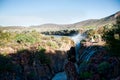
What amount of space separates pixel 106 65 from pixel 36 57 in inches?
480

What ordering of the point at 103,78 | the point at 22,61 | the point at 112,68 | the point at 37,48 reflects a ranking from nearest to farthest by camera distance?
the point at 103,78
the point at 112,68
the point at 22,61
the point at 37,48

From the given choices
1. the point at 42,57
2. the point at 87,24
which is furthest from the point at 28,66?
the point at 87,24

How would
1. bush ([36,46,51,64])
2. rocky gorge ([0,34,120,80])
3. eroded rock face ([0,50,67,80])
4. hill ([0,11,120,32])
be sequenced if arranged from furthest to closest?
1. hill ([0,11,120,32])
2. bush ([36,46,51,64])
3. eroded rock face ([0,50,67,80])
4. rocky gorge ([0,34,120,80])

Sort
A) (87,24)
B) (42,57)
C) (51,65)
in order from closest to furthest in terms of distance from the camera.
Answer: (42,57) < (51,65) < (87,24)

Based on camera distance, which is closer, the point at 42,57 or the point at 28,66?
the point at 28,66

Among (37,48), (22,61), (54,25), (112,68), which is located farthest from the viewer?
(54,25)

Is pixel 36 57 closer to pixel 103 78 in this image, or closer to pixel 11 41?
pixel 11 41

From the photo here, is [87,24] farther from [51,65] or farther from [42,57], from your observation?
[42,57]

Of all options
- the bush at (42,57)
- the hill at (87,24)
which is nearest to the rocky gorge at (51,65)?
the bush at (42,57)

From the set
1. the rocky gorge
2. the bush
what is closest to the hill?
the rocky gorge

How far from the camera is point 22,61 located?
95.8ft

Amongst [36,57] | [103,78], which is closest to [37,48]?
[36,57]

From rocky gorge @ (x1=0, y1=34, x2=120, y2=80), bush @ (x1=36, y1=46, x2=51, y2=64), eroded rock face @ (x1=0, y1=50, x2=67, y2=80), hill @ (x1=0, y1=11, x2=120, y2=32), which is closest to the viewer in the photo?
rocky gorge @ (x1=0, y1=34, x2=120, y2=80)

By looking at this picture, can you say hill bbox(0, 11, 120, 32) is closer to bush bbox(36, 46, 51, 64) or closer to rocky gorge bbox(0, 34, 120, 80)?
rocky gorge bbox(0, 34, 120, 80)
